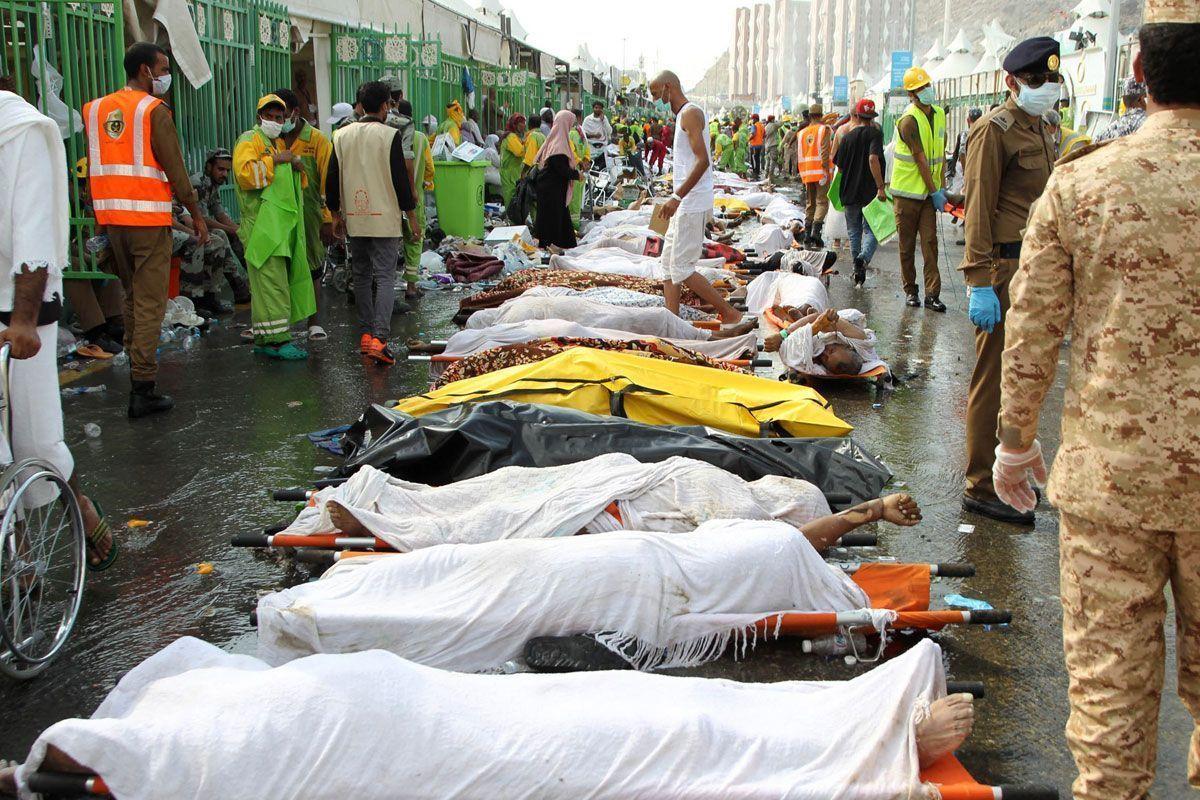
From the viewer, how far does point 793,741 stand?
2.52m

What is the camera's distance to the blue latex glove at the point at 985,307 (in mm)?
4387

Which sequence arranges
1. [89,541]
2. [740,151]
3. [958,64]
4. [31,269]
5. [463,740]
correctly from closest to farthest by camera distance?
[463,740], [31,269], [89,541], [740,151], [958,64]

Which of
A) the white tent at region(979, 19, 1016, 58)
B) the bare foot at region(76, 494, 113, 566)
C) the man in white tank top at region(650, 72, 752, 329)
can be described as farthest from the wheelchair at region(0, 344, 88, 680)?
the white tent at region(979, 19, 1016, 58)

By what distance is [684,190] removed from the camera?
310 inches

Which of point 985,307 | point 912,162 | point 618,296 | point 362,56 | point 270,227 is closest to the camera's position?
point 985,307

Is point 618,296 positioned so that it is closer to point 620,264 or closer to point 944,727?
point 620,264

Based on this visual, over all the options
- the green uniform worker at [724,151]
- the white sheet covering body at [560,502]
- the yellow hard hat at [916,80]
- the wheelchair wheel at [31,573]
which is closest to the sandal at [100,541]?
the wheelchair wheel at [31,573]

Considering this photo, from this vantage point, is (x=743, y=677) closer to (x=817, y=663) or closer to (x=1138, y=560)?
(x=817, y=663)

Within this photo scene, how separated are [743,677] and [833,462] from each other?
4.75ft

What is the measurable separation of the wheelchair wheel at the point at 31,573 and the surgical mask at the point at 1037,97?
13.4 feet

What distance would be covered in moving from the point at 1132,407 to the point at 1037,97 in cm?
291

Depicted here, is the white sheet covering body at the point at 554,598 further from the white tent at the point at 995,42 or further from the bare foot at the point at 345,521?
the white tent at the point at 995,42

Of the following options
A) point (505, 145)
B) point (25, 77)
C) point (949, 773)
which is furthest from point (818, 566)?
point (505, 145)

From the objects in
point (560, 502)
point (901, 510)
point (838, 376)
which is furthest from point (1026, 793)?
point (838, 376)
